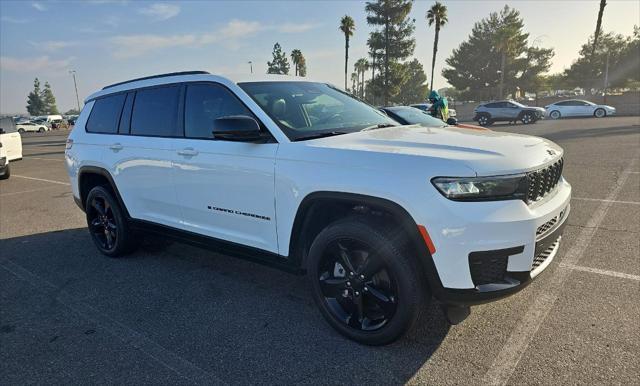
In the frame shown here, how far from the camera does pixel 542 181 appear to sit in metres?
2.61

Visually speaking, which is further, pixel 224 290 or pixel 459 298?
pixel 224 290

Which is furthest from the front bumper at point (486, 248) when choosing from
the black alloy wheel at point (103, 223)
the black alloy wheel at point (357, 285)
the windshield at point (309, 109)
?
the black alloy wheel at point (103, 223)

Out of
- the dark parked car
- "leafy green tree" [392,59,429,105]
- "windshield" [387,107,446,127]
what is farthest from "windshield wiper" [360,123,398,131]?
"leafy green tree" [392,59,429,105]

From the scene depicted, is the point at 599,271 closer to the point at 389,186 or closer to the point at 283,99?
the point at 389,186

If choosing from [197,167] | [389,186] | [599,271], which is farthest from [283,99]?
[599,271]

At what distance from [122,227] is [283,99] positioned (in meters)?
2.44

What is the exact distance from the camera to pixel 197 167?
3.47m

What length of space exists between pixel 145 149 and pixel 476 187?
3.05 m

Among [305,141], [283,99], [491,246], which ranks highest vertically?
[283,99]

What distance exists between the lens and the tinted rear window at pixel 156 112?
3.82 meters

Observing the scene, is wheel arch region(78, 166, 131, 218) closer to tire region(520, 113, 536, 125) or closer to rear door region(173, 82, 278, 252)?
rear door region(173, 82, 278, 252)

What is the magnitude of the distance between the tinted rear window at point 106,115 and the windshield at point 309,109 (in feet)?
6.35

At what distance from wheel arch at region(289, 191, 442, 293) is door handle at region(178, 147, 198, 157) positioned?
1165mm

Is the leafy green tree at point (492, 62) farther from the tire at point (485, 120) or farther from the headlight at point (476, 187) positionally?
the headlight at point (476, 187)
